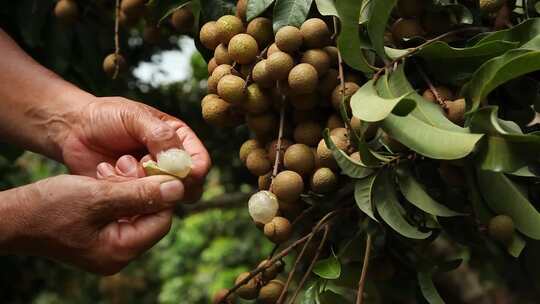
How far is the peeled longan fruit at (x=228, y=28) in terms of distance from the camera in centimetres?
83

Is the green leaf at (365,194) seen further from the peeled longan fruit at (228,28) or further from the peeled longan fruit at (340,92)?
the peeled longan fruit at (228,28)

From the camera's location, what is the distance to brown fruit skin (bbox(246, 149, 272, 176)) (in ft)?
2.68

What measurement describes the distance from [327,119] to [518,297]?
2375 mm

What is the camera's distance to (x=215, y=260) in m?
3.89

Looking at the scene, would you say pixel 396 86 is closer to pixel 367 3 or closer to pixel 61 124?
pixel 367 3

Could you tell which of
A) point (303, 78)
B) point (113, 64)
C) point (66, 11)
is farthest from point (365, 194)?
point (66, 11)

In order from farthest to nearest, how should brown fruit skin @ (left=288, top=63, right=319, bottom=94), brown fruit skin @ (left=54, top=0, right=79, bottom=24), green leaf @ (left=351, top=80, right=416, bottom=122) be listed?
brown fruit skin @ (left=54, top=0, right=79, bottom=24) < brown fruit skin @ (left=288, top=63, right=319, bottom=94) < green leaf @ (left=351, top=80, right=416, bottom=122)

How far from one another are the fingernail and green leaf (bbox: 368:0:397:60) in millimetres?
260

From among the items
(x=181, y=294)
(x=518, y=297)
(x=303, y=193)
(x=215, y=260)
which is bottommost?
(x=181, y=294)

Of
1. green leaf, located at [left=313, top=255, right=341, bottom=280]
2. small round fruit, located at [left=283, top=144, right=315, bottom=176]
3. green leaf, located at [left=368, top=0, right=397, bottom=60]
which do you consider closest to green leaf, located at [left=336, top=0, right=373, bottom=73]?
green leaf, located at [left=368, top=0, right=397, bottom=60]

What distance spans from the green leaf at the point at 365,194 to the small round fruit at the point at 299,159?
0.07 meters

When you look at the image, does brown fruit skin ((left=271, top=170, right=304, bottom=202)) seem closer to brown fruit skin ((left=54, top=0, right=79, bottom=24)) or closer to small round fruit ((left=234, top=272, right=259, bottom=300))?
small round fruit ((left=234, top=272, right=259, bottom=300))

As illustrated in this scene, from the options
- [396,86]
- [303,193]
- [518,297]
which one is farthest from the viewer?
[518,297]

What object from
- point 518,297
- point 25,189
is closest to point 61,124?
point 25,189
